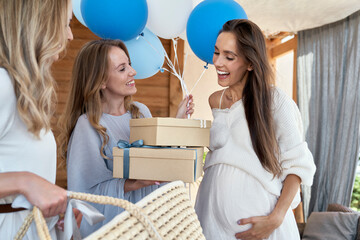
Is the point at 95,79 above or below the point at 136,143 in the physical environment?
above

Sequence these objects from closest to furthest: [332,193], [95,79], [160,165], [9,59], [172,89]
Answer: [9,59]
[160,165]
[95,79]
[332,193]
[172,89]

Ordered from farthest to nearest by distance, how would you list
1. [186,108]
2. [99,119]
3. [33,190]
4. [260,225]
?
[186,108] → [99,119] → [260,225] → [33,190]

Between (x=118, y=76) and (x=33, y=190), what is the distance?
39.2 inches

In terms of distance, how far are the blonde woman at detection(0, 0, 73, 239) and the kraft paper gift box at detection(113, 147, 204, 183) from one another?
1.44 ft

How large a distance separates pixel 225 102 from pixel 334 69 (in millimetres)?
2211

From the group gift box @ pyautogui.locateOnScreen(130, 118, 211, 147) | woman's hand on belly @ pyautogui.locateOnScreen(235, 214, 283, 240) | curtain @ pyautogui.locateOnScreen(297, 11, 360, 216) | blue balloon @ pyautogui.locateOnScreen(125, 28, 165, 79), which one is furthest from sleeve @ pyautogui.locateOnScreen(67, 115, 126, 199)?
curtain @ pyautogui.locateOnScreen(297, 11, 360, 216)

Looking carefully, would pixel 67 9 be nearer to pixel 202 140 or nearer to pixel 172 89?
pixel 202 140

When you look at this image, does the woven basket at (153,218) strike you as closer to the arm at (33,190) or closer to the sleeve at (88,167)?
the arm at (33,190)

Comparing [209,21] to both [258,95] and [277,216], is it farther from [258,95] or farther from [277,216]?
[277,216]

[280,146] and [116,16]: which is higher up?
[116,16]

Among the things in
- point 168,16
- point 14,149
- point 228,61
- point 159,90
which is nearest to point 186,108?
point 228,61

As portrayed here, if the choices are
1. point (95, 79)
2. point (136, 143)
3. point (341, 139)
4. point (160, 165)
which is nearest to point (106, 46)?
point (95, 79)

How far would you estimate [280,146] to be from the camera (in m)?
1.59

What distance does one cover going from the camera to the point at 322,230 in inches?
130
